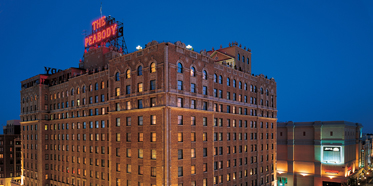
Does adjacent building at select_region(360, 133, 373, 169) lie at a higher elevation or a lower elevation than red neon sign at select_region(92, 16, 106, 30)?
lower

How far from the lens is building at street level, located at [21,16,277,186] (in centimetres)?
5166

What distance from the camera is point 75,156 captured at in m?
78.5

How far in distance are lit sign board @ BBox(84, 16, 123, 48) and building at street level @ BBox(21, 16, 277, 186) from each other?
11.2 feet

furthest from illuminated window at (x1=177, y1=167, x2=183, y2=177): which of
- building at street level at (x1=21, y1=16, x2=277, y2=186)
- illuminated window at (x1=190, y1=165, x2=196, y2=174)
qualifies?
illuminated window at (x1=190, y1=165, x2=196, y2=174)

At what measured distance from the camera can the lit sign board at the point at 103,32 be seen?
8419 cm

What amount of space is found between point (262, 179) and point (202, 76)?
38693mm

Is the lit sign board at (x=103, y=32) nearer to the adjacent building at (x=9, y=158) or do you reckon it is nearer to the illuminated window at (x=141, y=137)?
the illuminated window at (x=141, y=137)

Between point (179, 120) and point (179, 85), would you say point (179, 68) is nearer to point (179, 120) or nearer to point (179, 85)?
point (179, 85)

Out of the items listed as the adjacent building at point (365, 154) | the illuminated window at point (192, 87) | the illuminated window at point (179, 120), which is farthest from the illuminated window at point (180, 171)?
the adjacent building at point (365, 154)

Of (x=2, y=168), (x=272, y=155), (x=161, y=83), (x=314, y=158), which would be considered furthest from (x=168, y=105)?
(x=2, y=168)

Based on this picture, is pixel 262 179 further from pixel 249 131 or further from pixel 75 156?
pixel 75 156

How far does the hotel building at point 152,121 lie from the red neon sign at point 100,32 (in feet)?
15.3

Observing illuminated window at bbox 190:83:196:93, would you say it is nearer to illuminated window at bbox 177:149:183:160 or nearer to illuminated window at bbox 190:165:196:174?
illuminated window at bbox 177:149:183:160

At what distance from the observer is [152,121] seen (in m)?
52.3
